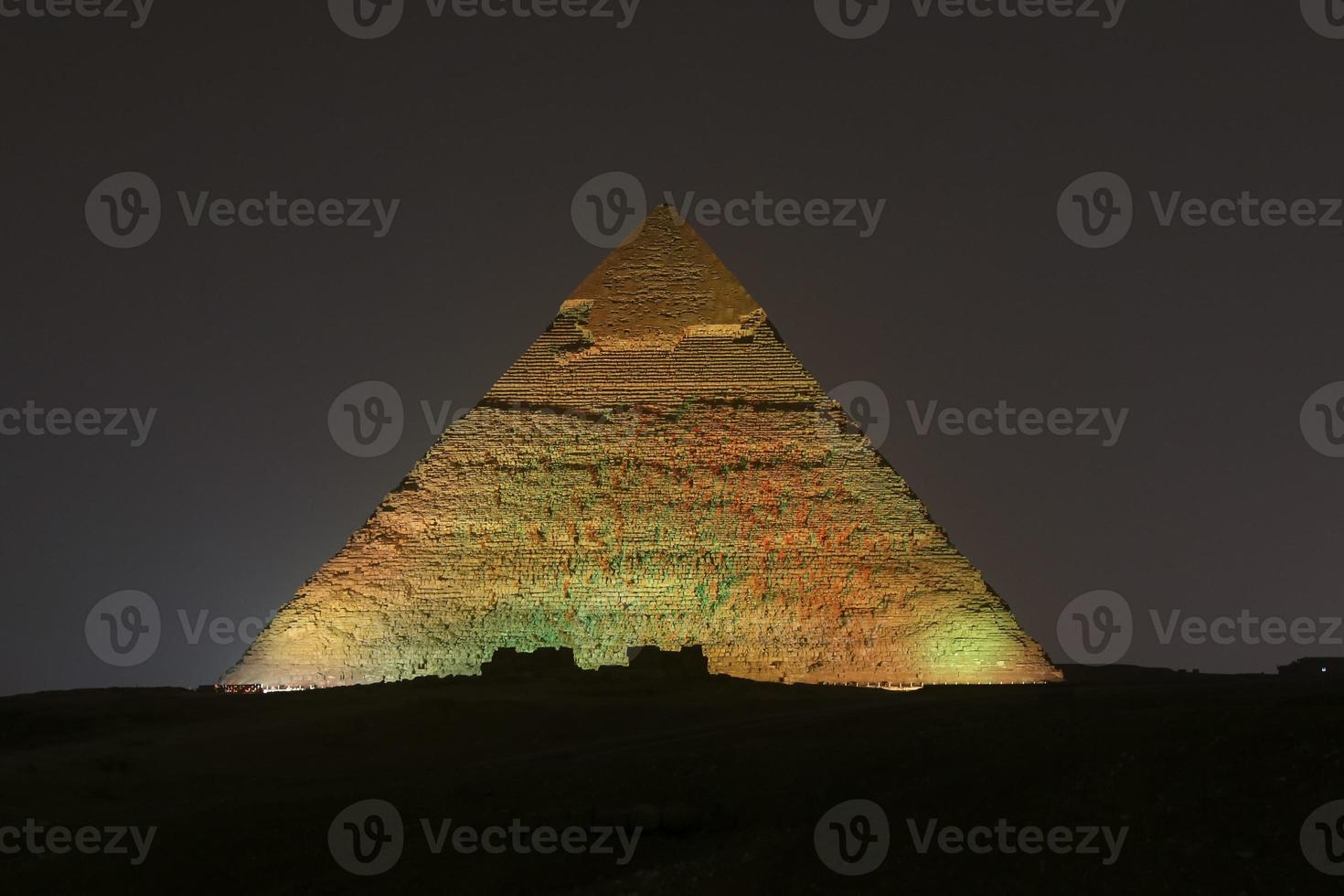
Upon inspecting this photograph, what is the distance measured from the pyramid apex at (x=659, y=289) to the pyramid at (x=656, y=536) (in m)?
0.05

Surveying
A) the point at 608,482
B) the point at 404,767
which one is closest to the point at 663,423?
the point at 608,482

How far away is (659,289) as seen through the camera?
105ft

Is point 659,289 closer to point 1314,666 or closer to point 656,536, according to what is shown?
point 656,536

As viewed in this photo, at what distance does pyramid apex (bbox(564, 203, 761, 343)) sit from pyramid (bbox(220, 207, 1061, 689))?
5 cm

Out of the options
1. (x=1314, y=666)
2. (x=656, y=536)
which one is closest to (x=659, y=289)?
(x=656, y=536)

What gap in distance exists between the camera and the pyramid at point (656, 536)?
28047 millimetres

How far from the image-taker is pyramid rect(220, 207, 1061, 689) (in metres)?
28.0

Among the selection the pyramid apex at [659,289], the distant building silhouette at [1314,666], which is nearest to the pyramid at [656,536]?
the pyramid apex at [659,289]

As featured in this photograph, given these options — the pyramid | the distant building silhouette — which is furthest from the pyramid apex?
the distant building silhouette

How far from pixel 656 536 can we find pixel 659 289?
210 inches

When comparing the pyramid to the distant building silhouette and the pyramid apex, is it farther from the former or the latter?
the distant building silhouette

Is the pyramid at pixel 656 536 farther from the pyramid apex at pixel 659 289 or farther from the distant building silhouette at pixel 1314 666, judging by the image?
the distant building silhouette at pixel 1314 666

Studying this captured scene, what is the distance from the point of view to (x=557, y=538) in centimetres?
2973

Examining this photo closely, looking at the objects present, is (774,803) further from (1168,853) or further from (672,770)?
(1168,853)
